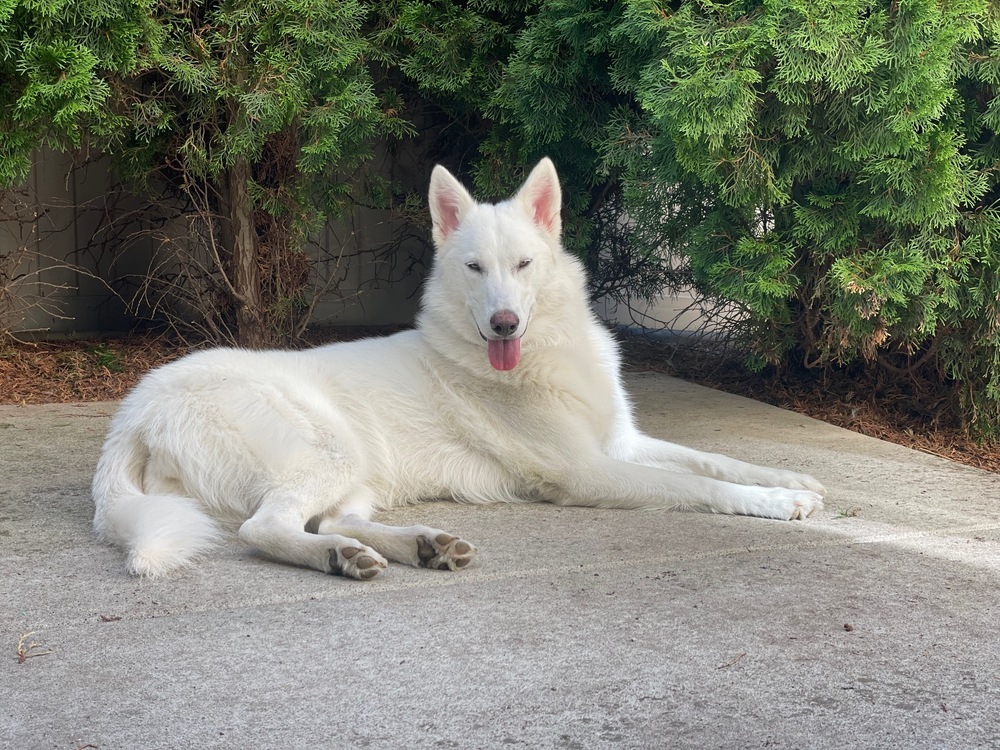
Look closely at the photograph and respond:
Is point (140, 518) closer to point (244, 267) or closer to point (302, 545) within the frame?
point (302, 545)

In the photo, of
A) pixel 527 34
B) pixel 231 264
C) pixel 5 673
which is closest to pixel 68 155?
pixel 231 264

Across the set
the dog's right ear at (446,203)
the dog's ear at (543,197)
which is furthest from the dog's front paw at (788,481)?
the dog's right ear at (446,203)

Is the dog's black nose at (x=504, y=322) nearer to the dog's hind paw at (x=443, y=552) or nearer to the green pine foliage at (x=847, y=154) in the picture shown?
the dog's hind paw at (x=443, y=552)

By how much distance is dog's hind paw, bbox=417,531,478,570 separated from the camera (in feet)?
10.2

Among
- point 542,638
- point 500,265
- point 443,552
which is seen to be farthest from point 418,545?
point 500,265

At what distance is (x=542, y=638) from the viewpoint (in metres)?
2.57

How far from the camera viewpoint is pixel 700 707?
2.20 m

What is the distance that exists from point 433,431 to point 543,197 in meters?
1.08

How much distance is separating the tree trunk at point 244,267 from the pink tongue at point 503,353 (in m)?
2.89

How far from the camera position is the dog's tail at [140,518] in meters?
3.05

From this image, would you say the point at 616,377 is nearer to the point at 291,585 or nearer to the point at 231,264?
the point at 291,585

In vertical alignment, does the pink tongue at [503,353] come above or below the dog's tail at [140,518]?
above

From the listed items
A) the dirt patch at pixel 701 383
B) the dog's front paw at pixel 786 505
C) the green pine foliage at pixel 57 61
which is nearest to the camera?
the dog's front paw at pixel 786 505

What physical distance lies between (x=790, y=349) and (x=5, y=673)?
4.90m
